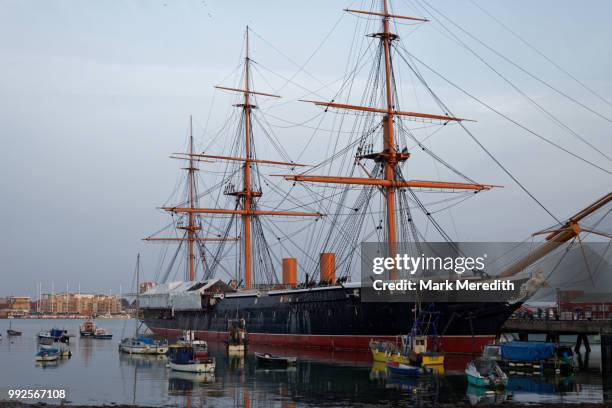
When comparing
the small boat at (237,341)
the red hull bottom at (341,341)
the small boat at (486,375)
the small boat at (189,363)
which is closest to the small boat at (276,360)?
the small boat at (189,363)

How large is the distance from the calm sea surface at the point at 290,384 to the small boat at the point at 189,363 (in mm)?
586

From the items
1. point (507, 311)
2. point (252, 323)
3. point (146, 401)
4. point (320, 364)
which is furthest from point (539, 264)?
point (146, 401)

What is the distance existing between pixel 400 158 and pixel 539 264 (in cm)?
1242

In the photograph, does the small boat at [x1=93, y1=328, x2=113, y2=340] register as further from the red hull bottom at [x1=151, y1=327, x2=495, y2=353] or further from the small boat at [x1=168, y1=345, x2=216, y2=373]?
the small boat at [x1=168, y1=345, x2=216, y2=373]

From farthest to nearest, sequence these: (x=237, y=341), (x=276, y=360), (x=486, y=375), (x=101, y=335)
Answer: (x=101, y=335) → (x=237, y=341) → (x=276, y=360) → (x=486, y=375)

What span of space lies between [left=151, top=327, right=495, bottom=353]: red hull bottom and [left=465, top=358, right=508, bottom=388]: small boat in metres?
11.0

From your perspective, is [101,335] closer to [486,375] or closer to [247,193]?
[247,193]

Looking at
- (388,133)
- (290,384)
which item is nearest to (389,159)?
(388,133)

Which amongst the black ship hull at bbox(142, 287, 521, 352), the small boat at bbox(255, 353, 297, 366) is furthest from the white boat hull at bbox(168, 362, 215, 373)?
the black ship hull at bbox(142, 287, 521, 352)

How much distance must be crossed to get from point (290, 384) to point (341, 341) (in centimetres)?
1546

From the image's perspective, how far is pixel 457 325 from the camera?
4694 cm

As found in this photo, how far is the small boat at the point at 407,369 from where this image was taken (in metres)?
39.4

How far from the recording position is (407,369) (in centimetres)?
3950

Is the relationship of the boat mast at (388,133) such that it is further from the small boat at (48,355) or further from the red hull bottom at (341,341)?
the small boat at (48,355)
